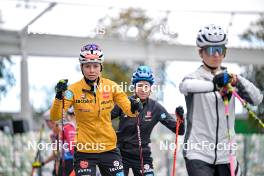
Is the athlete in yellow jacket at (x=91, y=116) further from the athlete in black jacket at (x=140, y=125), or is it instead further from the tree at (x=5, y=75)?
the tree at (x=5, y=75)

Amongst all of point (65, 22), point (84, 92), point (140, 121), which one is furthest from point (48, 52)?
point (84, 92)

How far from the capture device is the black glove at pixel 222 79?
16.0ft

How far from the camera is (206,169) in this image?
5.12 metres

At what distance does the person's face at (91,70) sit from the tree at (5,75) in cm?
741

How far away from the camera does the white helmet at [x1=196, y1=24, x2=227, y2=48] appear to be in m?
5.38

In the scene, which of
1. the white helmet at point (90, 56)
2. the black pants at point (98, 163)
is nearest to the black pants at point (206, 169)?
the black pants at point (98, 163)

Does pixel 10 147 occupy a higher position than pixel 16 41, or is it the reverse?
pixel 16 41

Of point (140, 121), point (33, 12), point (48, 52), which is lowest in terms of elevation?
point (140, 121)

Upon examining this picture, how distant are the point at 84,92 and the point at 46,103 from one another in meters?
8.69

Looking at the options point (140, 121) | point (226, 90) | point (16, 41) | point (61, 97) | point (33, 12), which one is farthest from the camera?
point (16, 41)

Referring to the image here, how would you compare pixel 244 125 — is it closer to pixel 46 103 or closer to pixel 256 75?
pixel 256 75

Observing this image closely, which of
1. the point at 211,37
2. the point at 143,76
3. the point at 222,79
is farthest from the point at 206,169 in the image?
the point at 143,76

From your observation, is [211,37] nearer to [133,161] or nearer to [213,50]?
[213,50]

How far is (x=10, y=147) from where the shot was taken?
13.3m
